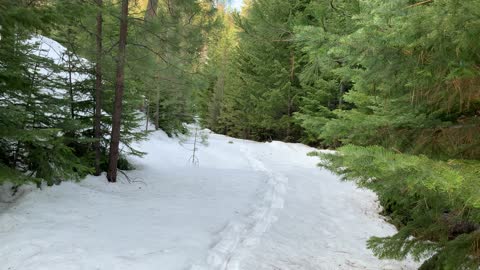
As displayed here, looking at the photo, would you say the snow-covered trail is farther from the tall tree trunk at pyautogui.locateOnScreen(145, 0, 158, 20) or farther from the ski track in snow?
the tall tree trunk at pyautogui.locateOnScreen(145, 0, 158, 20)

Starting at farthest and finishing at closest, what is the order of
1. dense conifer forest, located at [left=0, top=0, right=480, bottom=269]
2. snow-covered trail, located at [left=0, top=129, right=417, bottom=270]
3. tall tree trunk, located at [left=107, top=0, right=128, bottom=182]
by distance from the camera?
tall tree trunk, located at [left=107, top=0, right=128, bottom=182] → snow-covered trail, located at [left=0, top=129, right=417, bottom=270] → dense conifer forest, located at [left=0, top=0, right=480, bottom=269]

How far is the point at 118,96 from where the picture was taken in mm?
8320


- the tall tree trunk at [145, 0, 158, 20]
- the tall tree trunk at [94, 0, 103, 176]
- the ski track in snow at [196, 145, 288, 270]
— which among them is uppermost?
the tall tree trunk at [145, 0, 158, 20]

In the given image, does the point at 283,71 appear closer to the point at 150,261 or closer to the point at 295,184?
the point at 295,184

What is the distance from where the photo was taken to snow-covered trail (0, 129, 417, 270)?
4668 mm

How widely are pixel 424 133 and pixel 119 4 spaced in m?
7.55

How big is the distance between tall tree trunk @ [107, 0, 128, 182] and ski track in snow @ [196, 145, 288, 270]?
11.6ft

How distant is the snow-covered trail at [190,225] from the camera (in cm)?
467

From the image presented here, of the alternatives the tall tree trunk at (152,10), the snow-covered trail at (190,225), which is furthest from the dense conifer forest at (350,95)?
the snow-covered trail at (190,225)

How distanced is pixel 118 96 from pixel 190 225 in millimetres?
3785

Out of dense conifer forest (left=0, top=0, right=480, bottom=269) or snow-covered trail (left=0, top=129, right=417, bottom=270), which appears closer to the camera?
dense conifer forest (left=0, top=0, right=480, bottom=269)

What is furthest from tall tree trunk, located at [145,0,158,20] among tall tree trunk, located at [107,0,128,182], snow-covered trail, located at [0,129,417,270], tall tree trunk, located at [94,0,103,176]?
snow-covered trail, located at [0,129,417,270]

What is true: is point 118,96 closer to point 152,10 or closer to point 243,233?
point 152,10

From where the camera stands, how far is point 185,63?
954 centimetres
